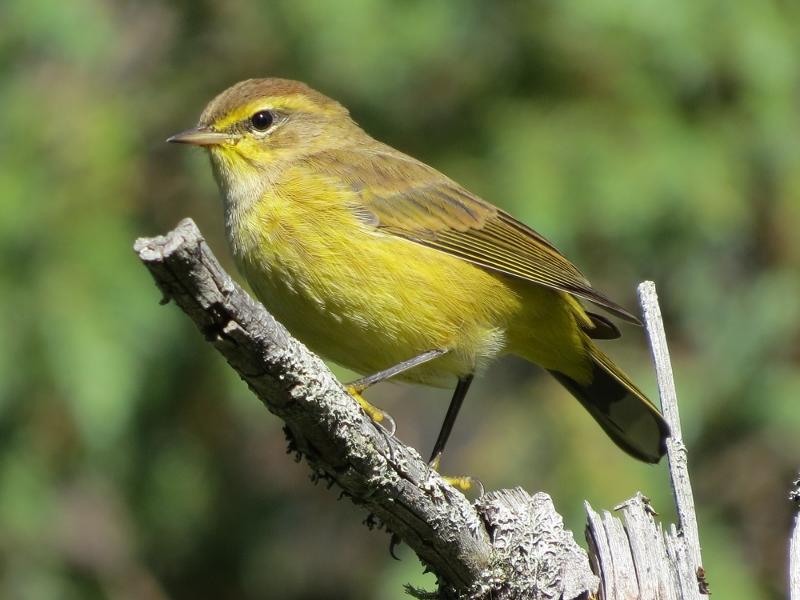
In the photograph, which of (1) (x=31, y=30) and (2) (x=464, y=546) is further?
(1) (x=31, y=30)

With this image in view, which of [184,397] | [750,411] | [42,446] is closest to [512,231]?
[750,411]

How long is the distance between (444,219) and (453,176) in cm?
135

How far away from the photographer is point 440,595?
4.15m

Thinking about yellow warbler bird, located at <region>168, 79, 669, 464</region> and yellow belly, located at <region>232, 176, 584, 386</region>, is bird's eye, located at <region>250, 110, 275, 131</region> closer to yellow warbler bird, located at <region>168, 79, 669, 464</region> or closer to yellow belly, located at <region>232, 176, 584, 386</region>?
yellow warbler bird, located at <region>168, 79, 669, 464</region>

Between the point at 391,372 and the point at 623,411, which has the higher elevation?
the point at 623,411

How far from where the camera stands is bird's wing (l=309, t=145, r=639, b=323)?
17.2ft

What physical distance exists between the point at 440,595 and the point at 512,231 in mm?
2060

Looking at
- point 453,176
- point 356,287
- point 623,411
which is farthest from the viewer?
point 453,176

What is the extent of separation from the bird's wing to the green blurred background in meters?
0.79

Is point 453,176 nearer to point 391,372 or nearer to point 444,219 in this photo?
point 444,219

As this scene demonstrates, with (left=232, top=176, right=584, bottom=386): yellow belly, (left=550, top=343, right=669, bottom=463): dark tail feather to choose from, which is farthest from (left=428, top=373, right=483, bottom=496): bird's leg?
(left=550, top=343, right=669, bottom=463): dark tail feather

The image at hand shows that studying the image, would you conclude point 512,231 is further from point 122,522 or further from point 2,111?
point 122,522

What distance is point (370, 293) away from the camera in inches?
188

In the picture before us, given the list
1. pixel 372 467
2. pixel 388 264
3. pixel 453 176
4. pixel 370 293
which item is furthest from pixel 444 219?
pixel 372 467
